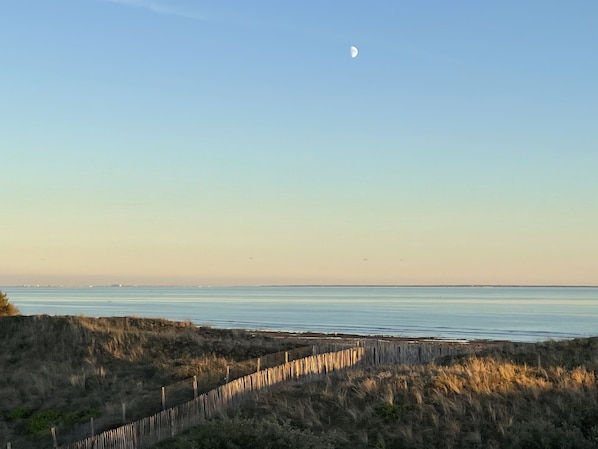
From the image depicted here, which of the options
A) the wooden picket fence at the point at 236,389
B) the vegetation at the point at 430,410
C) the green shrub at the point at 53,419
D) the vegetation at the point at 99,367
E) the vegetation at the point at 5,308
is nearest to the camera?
the vegetation at the point at 430,410

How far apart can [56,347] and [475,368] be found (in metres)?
21.7

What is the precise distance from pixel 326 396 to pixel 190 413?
430 cm

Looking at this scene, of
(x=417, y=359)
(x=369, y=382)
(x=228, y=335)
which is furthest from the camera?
(x=228, y=335)

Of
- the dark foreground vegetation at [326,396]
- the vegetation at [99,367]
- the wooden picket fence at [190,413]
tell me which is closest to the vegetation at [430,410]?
the dark foreground vegetation at [326,396]

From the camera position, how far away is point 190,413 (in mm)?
18656

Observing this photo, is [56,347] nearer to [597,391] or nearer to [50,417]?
[50,417]

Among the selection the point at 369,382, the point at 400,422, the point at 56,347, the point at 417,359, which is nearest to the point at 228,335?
the point at 56,347

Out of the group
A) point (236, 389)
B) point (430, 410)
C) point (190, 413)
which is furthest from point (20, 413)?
point (430, 410)

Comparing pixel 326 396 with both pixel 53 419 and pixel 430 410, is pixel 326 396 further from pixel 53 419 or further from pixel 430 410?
pixel 53 419

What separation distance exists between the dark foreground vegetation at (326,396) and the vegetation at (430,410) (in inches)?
1.5

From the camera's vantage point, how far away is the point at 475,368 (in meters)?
22.6

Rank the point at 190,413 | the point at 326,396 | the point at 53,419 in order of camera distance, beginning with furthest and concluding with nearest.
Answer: the point at 53,419, the point at 326,396, the point at 190,413

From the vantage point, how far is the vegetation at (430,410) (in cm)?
1669

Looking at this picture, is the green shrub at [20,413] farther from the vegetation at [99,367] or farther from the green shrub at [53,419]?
the green shrub at [53,419]
